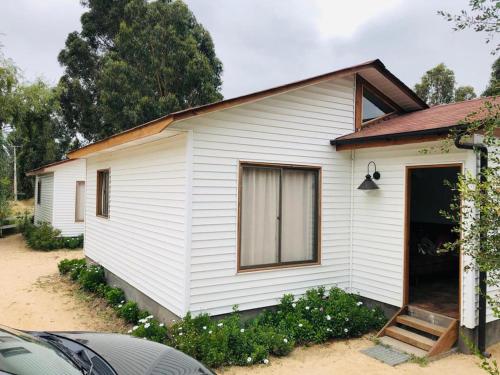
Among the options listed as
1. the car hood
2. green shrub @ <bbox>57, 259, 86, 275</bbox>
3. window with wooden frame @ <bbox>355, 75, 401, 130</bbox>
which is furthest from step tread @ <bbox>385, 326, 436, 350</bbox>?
green shrub @ <bbox>57, 259, 86, 275</bbox>

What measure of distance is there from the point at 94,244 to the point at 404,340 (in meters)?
7.14

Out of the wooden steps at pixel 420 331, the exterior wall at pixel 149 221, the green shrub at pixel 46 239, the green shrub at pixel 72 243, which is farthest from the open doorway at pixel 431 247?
the green shrub at pixel 46 239

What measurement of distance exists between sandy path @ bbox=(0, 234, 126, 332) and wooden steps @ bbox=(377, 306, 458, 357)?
4.11 m

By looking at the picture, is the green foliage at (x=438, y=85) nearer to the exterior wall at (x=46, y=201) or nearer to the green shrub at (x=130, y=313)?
the exterior wall at (x=46, y=201)

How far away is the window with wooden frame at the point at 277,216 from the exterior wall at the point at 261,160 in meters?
0.13

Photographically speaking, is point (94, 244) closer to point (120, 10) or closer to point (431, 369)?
point (431, 369)

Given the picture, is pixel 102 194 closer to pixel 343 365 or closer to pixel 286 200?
pixel 286 200

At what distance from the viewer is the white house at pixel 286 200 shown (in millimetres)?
5148

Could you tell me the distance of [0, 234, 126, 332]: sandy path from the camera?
6.21m

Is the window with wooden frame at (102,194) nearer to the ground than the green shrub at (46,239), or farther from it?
farther from it

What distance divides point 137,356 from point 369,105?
237 inches

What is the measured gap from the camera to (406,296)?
18.7ft

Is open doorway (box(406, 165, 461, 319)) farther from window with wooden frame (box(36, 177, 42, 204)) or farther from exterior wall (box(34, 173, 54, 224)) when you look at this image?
window with wooden frame (box(36, 177, 42, 204))

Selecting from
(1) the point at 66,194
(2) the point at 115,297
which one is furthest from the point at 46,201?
(2) the point at 115,297
